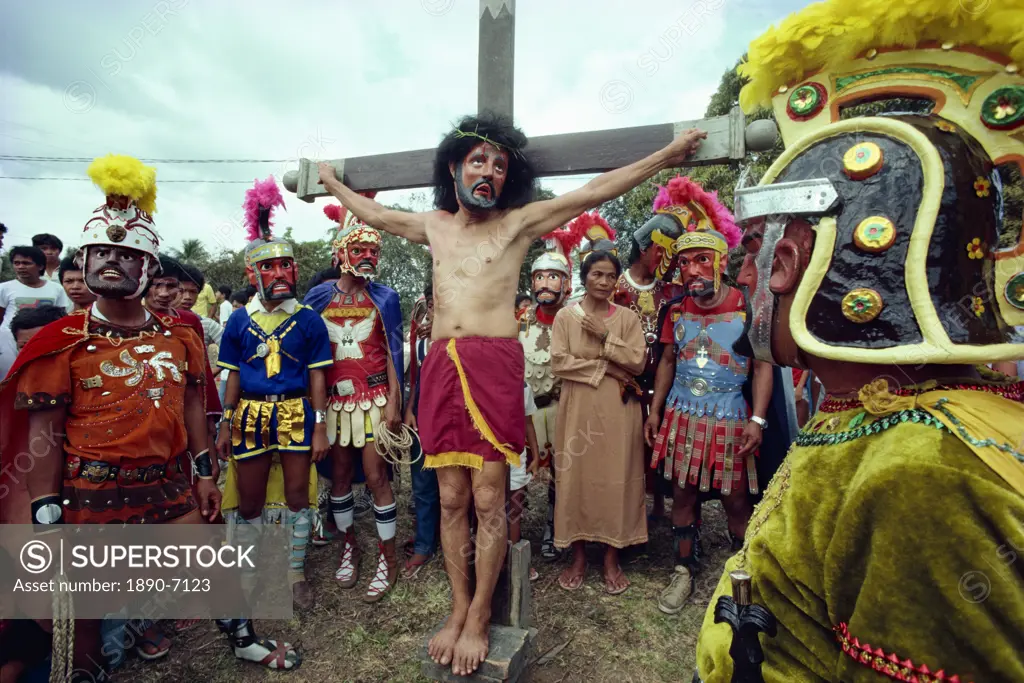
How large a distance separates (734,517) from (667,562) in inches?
27.8

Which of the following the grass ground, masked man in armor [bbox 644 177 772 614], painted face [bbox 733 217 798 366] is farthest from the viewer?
masked man in armor [bbox 644 177 772 614]

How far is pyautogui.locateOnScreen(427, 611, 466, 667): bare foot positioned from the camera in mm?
2529

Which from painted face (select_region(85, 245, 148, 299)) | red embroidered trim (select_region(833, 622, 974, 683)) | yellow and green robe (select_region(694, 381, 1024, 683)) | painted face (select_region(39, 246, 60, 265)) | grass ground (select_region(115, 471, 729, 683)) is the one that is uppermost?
painted face (select_region(39, 246, 60, 265))

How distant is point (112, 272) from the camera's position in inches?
106

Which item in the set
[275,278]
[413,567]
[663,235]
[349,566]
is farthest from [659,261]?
[349,566]

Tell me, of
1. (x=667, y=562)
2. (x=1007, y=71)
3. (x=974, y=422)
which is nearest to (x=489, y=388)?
(x=974, y=422)

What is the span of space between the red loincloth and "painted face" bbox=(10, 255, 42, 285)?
502 centimetres

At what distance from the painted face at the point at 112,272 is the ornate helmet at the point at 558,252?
2874 mm

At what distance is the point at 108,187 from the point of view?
2.86 m

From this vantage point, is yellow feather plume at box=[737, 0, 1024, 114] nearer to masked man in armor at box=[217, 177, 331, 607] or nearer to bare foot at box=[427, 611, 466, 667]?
bare foot at box=[427, 611, 466, 667]

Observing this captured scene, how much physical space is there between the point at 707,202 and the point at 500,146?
2.57 metres

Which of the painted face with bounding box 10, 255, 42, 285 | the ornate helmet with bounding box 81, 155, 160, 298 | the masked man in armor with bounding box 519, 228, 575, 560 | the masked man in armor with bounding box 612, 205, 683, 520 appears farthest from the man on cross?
the painted face with bounding box 10, 255, 42, 285

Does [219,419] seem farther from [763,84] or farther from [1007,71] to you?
[1007,71]

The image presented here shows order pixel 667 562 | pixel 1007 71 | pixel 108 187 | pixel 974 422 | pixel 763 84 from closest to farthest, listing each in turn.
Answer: pixel 974 422, pixel 1007 71, pixel 763 84, pixel 108 187, pixel 667 562
